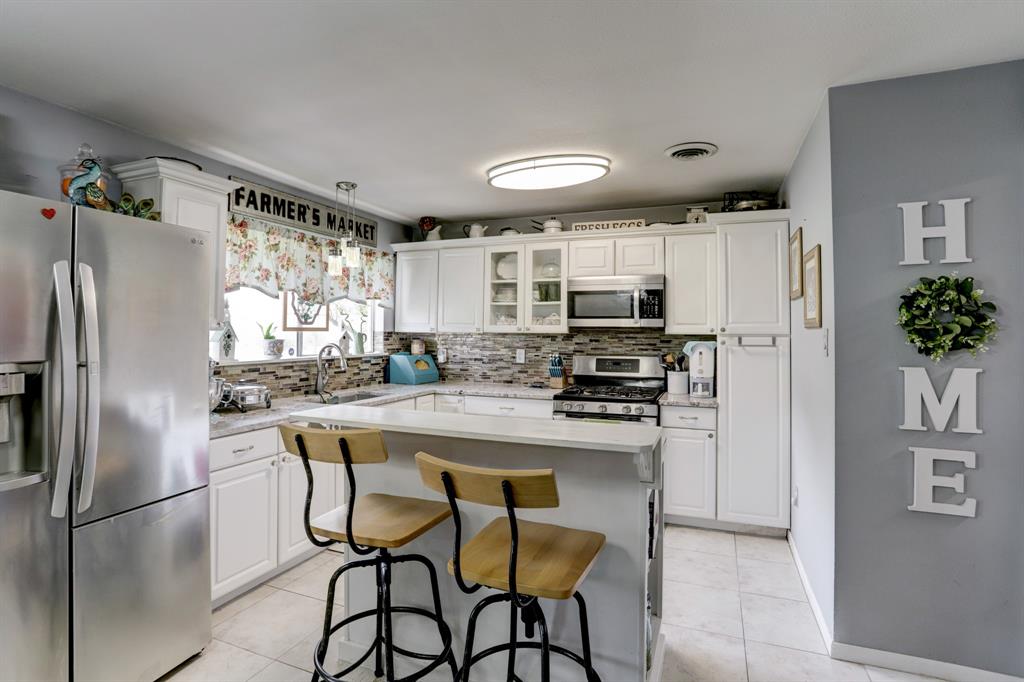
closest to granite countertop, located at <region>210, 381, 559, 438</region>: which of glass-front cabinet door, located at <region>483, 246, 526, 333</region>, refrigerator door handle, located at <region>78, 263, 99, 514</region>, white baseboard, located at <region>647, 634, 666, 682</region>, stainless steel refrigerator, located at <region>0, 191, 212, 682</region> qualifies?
stainless steel refrigerator, located at <region>0, 191, 212, 682</region>

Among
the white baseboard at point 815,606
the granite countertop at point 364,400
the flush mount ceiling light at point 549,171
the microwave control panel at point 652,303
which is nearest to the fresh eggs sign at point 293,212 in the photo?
the granite countertop at point 364,400

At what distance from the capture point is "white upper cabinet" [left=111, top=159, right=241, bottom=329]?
262 cm

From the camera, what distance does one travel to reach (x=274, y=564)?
2.97 m

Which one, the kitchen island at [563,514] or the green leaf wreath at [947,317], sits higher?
the green leaf wreath at [947,317]

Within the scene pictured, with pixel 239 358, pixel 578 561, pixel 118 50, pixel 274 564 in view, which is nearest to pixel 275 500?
pixel 274 564

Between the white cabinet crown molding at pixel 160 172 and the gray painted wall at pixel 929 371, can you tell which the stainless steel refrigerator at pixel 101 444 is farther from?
the gray painted wall at pixel 929 371

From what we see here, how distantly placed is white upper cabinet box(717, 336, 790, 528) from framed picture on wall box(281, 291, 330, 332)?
311cm

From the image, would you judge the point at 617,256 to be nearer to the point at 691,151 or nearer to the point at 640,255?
the point at 640,255

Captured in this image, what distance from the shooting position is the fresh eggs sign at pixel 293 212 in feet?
11.4

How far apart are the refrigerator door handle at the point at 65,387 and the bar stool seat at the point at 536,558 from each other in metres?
1.38

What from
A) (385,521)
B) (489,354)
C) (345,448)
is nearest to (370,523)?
(385,521)

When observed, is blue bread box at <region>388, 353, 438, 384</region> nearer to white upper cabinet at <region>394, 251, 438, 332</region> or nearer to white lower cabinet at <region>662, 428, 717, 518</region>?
white upper cabinet at <region>394, 251, 438, 332</region>

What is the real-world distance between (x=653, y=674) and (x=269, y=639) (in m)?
1.74

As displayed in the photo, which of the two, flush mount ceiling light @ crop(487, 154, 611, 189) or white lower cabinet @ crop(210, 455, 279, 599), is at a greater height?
flush mount ceiling light @ crop(487, 154, 611, 189)
